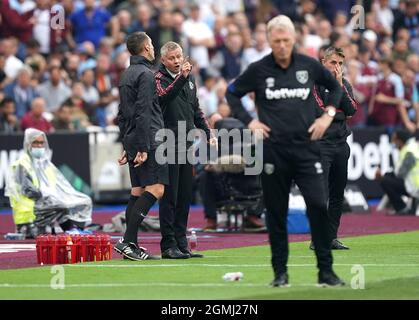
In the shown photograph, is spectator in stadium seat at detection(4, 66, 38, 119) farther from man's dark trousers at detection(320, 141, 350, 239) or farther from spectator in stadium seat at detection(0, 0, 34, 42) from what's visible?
man's dark trousers at detection(320, 141, 350, 239)

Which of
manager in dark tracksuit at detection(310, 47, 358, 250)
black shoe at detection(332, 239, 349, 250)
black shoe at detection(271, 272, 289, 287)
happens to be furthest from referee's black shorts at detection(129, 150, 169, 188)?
black shoe at detection(271, 272, 289, 287)

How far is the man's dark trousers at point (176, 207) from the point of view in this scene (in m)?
15.0

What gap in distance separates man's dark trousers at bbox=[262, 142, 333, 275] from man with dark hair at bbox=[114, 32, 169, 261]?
3.06 metres

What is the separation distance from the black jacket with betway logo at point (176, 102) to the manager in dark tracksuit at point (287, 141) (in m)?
3.17

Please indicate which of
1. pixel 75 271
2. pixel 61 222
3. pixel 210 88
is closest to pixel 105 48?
pixel 210 88

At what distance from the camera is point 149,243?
57.4 ft

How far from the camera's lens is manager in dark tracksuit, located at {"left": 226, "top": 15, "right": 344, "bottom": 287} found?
38.0 ft

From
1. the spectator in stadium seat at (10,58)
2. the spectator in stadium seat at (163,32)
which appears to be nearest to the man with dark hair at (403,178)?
the spectator in stadium seat at (163,32)

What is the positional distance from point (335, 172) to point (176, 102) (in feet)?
7.11

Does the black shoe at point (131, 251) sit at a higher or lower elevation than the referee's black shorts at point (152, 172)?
lower

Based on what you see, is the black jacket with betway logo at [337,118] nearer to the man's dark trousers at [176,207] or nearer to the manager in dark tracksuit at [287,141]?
the man's dark trousers at [176,207]
